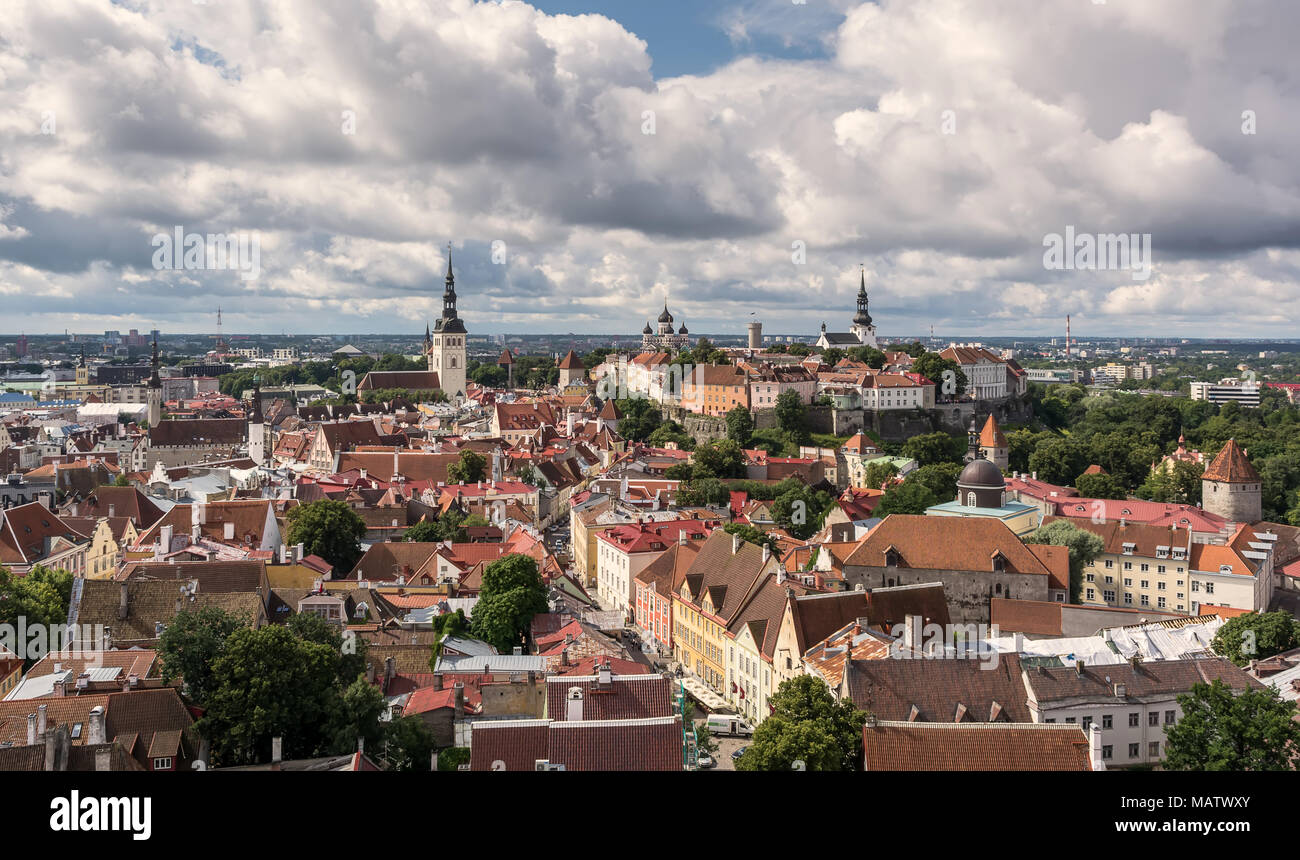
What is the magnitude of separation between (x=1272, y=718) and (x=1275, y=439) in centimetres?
8047

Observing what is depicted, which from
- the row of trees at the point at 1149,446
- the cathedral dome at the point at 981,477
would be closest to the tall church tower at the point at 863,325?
the row of trees at the point at 1149,446

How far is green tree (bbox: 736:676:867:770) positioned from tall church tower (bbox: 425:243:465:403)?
332 feet

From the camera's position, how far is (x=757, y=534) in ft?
140

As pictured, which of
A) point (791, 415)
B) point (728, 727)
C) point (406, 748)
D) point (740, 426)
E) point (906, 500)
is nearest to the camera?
point (406, 748)

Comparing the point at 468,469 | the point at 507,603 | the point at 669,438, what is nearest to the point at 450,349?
the point at 669,438

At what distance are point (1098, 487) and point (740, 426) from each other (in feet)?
79.9

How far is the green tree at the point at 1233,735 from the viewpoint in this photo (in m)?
16.5

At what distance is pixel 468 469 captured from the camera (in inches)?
2366

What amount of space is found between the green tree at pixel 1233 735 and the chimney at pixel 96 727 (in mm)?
16715

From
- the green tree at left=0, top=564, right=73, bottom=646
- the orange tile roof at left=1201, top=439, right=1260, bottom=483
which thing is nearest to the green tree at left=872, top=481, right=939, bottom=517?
the orange tile roof at left=1201, top=439, right=1260, bottom=483

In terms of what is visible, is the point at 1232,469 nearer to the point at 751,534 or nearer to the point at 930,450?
the point at 930,450

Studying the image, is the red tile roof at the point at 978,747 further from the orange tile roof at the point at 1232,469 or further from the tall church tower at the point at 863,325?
the tall church tower at the point at 863,325

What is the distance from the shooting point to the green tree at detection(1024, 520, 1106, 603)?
42.6 metres

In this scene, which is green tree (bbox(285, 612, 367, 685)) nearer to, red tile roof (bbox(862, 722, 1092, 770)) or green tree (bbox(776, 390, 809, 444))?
red tile roof (bbox(862, 722, 1092, 770))
